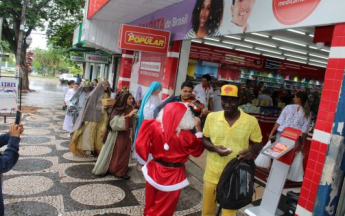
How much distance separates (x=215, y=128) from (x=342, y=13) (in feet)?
6.18

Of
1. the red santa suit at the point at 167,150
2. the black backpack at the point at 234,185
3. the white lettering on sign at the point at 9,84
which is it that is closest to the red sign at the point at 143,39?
the white lettering on sign at the point at 9,84

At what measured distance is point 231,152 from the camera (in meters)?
2.59

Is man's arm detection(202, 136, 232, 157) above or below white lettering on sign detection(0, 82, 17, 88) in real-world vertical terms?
below

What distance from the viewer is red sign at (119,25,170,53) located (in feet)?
21.9

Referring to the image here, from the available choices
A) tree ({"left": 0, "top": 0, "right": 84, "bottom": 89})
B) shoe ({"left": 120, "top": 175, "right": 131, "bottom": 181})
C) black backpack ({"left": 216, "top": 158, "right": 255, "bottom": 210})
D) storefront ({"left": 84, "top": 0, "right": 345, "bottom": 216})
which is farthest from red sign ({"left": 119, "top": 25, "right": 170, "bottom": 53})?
tree ({"left": 0, "top": 0, "right": 84, "bottom": 89})

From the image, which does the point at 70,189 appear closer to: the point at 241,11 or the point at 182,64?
the point at 241,11

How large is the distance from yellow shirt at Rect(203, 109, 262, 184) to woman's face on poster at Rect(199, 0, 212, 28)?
11.5ft

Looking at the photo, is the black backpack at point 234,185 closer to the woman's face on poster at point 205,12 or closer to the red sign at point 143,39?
the woman's face on poster at point 205,12

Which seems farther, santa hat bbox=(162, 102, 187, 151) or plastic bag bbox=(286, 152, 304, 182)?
plastic bag bbox=(286, 152, 304, 182)

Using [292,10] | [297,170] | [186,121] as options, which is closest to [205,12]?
[292,10]

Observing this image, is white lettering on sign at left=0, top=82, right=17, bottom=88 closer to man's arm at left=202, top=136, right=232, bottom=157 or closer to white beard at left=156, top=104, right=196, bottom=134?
white beard at left=156, top=104, right=196, bottom=134

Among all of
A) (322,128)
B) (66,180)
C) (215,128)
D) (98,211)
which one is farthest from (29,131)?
(322,128)

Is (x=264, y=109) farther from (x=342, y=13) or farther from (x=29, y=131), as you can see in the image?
(x=29, y=131)

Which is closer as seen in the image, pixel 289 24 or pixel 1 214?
pixel 1 214
